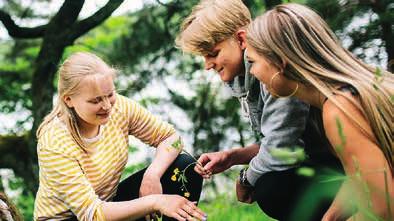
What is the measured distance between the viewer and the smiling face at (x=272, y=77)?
7.64ft

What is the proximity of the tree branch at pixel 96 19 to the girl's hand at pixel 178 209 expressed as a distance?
2.28 m

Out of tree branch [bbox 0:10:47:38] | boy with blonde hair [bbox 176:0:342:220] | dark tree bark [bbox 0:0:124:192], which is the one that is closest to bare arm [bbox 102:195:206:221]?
boy with blonde hair [bbox 176:0:342:220]

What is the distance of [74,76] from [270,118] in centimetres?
76

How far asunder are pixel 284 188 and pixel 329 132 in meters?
0.57

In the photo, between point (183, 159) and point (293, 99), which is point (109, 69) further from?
point (293, 99)

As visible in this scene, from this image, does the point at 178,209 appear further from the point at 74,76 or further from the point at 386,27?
the point at 386,27

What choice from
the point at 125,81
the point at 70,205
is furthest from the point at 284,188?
the point at 125,81

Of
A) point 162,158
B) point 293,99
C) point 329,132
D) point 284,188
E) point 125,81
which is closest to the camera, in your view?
point 329,132

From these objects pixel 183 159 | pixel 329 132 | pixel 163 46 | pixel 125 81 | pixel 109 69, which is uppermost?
pixel 329 132

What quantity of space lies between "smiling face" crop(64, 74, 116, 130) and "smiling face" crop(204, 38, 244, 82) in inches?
15.2

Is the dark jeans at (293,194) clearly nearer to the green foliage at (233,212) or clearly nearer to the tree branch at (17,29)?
the green foliage at (233,212)

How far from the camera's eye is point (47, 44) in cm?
513

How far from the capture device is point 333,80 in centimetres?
225

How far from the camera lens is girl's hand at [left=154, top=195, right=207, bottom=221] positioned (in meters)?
2.57
